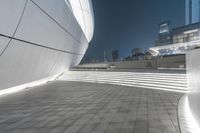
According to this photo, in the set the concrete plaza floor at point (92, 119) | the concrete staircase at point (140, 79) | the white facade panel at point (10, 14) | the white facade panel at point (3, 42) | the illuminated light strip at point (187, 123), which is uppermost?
the white facade panel at point (10, 14)

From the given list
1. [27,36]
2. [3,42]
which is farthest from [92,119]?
[27,36]

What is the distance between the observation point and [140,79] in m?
13.8

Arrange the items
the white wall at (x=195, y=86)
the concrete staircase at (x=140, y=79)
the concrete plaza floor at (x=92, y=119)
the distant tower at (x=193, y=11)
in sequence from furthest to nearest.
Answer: the distant tower at (x=193, y=11)
the concrete staircase at (x=140, y=79)
the concrete plaza floor at (x=92, y=119)
the white wall at (x=195, y=86)

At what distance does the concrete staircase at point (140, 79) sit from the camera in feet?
36.0

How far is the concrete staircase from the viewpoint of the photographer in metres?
11.0

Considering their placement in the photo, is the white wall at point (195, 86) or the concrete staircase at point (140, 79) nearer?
the white wall at point (195, 86)

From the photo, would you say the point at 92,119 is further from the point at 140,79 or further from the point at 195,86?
the point at 140,79

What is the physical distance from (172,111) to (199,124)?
2.21 meters

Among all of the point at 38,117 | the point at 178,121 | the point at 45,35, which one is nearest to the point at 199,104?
the point at 178,121

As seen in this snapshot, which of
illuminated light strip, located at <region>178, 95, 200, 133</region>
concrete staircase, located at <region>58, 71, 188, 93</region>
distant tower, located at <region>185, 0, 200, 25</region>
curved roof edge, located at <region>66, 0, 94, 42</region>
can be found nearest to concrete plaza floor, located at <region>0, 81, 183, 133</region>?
illuminated light strip, located at <region>178, 95, 200, 133</region>

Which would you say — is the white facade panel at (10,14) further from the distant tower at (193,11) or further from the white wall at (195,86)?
the distant tower at (193,11)

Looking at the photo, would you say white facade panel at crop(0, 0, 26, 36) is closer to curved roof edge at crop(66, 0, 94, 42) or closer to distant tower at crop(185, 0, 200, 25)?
curved roof edge at crop(66, 0, 94, 42)

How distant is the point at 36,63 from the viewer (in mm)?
11258

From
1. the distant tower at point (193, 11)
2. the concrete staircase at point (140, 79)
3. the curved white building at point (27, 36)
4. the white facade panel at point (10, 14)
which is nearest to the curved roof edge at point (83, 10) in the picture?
the concrete staircase at point (140, 79)
